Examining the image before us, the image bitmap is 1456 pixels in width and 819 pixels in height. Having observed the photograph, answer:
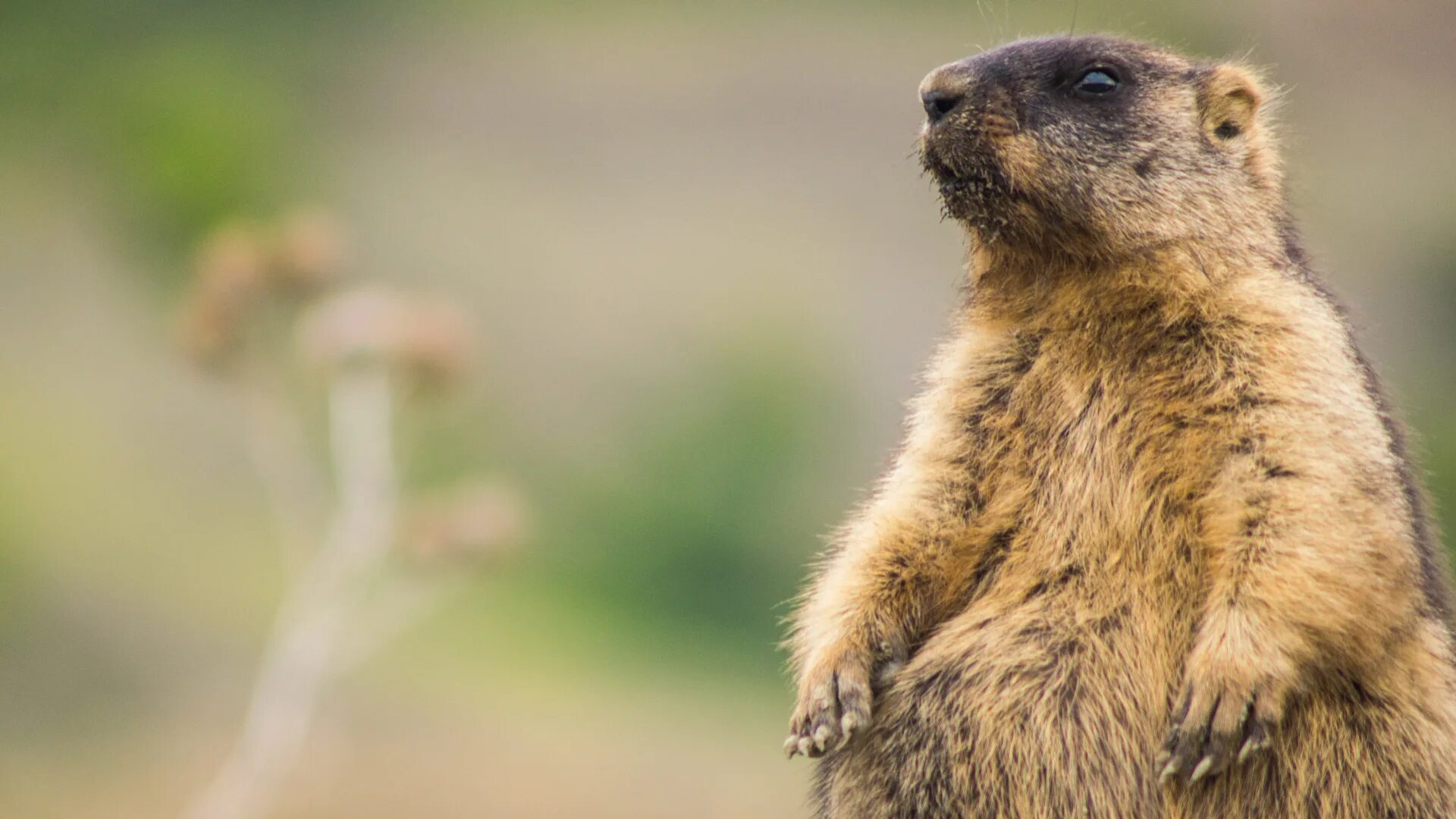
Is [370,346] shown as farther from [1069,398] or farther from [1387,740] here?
[1387,740]

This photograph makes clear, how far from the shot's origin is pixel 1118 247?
412 cm

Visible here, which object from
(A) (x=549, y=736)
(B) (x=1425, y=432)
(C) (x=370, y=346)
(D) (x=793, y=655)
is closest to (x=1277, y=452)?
(D) (x=793, y=655)

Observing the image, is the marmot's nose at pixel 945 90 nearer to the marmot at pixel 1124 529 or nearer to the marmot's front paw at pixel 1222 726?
the marmot at pixel 1124 529

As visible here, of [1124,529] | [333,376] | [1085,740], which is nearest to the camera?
[1085,740]

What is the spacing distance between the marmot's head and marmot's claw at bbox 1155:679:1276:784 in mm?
1189

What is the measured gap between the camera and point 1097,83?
4375 mm

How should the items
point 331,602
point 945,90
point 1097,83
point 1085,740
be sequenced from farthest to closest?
point 331,602, point 1097,83, point 945,90, point 1085,740

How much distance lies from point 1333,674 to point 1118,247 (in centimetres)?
117

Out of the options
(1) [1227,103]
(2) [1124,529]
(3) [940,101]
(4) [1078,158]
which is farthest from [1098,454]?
(1) [1227,103]

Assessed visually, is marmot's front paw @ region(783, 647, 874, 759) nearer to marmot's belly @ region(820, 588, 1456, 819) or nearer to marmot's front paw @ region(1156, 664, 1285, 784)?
marmot's belly @ region(820, 588, 1456, 819)

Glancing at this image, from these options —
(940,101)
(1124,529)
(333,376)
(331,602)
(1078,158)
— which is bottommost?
(1124,529)

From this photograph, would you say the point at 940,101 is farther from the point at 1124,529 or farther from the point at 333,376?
the point at 333,376

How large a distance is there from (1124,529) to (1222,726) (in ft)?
1.68

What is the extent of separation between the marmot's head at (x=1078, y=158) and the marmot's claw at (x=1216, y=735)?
119cm
